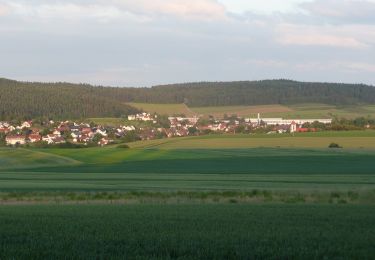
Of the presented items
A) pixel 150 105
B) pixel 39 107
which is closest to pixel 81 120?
pixel 39 107

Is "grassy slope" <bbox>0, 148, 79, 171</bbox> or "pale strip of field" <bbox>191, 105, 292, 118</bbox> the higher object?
"pale strip of field" <bbox>191, 105, 292, 118</bbox>

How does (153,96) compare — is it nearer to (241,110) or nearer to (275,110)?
(241,110)

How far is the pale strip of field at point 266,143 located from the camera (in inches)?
3376

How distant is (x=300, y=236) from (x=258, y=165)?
1809 inches

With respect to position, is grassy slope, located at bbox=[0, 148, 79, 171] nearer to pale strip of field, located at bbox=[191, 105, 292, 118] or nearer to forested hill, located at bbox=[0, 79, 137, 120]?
forested hill, located at bbox=[0, 79, 137, 120]

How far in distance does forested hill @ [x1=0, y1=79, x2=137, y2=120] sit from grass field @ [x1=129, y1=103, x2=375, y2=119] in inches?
284

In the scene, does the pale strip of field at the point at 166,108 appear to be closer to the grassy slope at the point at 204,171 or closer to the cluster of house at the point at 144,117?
the cluster of house at the point at 144,117

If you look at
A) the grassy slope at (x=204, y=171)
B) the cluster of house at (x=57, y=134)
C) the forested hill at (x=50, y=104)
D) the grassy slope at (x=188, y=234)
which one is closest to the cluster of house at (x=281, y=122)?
the cluster of house at (x=57, y=134)

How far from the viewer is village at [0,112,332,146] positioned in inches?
4621

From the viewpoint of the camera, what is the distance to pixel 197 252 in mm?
13172

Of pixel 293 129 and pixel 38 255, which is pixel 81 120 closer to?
pixel 293 129

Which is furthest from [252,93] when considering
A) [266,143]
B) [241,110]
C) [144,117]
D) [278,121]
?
[266,143]

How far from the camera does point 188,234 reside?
1599 cm

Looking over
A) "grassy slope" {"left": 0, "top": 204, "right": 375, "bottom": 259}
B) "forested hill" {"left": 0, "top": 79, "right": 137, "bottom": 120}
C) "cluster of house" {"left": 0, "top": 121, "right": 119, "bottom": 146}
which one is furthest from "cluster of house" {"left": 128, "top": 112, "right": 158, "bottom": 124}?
"grassy slope" {"left": 0, "top": 204, "right": 375, "bottom": 259}
